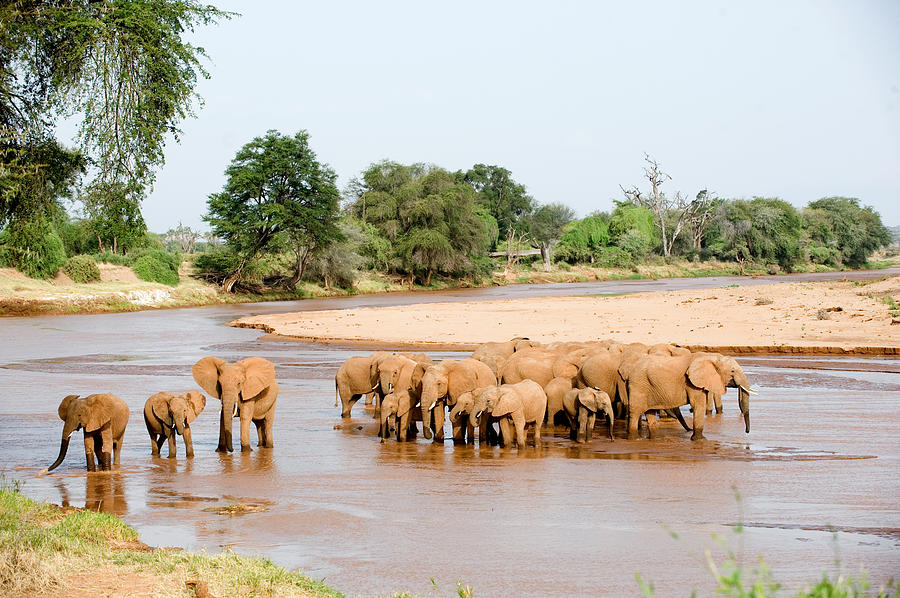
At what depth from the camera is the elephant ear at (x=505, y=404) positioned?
12.8 meters

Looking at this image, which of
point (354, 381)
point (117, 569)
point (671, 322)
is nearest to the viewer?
point (117, 569)

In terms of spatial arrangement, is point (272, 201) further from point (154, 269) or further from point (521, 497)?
point (521, 497)

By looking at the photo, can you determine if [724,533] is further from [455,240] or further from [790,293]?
[455,240]

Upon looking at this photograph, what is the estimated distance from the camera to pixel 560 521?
8.93m

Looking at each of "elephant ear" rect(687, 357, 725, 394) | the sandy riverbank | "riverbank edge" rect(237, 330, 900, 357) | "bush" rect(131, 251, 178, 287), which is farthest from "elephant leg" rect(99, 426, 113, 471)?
"bush" rect(131, 251, 178, 287)

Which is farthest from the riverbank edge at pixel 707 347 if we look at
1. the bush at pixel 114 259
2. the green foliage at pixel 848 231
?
the green foliage at pixel 848 231

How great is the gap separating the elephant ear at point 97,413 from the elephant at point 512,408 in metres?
5.06

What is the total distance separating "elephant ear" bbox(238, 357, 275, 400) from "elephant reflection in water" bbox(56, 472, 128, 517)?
2265mm

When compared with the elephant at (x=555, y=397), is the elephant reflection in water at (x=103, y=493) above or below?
below

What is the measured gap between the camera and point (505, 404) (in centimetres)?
1280

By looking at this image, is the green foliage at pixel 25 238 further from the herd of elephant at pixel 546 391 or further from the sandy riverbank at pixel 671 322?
the sandy riverbank at pixel 671 322

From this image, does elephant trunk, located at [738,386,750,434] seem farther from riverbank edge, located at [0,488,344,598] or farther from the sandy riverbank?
the sandy riverbank

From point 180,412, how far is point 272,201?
184 feet

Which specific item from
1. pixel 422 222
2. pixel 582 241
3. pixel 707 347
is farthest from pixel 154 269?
pixel 582 241
